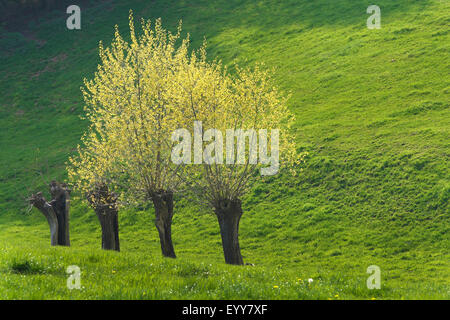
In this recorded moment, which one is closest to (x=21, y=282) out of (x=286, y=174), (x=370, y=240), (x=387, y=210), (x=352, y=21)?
(x=370, y=240)

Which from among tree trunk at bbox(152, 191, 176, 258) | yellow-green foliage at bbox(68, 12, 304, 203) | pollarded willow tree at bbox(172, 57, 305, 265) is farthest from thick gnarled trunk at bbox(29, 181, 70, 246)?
pollarded willow tree at bbox(172, 57, 305, 265)

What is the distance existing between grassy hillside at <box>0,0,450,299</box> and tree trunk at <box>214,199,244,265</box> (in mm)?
1598

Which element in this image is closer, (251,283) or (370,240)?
(251,283)

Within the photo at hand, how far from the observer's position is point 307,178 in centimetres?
3366

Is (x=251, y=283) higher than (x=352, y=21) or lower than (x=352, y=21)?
lower

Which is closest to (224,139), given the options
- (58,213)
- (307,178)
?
(58,213)

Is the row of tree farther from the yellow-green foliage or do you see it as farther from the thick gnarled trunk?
the thick gnarled trunk

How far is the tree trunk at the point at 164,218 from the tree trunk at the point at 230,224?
276 cm

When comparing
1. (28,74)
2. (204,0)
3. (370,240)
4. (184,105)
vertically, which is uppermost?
(204,0)

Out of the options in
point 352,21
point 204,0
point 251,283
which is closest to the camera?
point 251,283

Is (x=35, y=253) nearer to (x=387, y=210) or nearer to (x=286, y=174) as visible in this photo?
(x=387, y=210)

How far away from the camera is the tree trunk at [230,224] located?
20.4 meters
